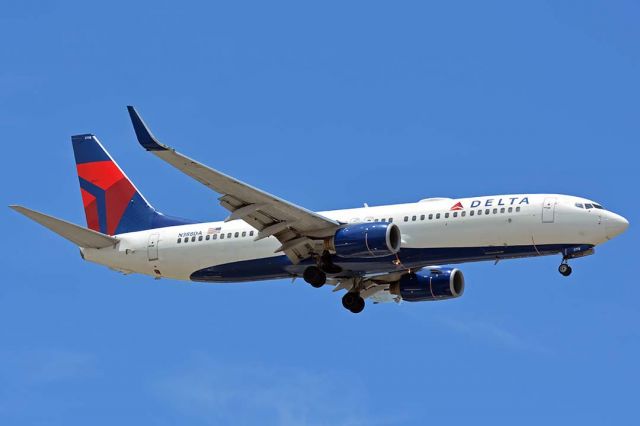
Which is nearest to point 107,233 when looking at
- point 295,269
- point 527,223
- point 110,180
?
point 110,180

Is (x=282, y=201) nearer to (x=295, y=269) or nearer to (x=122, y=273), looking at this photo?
(x=295, y=269)

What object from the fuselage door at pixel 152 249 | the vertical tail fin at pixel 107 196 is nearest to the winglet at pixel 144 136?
the fuselage door at pixel 152 249

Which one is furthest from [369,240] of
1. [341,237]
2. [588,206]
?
[588,206]

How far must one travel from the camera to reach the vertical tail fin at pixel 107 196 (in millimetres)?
61094

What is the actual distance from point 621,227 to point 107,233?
22.9 m

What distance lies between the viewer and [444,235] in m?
53.5

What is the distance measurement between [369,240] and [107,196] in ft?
50.3

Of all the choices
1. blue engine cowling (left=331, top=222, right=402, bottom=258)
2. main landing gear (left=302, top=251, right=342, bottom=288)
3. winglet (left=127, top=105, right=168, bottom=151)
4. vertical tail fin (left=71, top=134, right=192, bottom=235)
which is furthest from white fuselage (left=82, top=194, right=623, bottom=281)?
winglet (left=127, top=105, right=168, bottom=151)

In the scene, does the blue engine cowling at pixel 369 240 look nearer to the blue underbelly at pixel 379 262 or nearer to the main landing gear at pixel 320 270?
the blue underbelly at pixel 379 262

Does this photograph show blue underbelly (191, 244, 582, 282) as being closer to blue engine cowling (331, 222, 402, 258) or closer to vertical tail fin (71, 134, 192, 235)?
blue engine cowling (331, 222, 402, 258)

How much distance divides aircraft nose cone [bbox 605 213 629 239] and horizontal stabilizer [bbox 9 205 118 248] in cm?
2080

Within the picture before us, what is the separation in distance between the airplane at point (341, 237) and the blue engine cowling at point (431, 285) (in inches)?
1.7

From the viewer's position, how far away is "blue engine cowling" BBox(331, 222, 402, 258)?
5278cm

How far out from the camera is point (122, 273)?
59781mm
